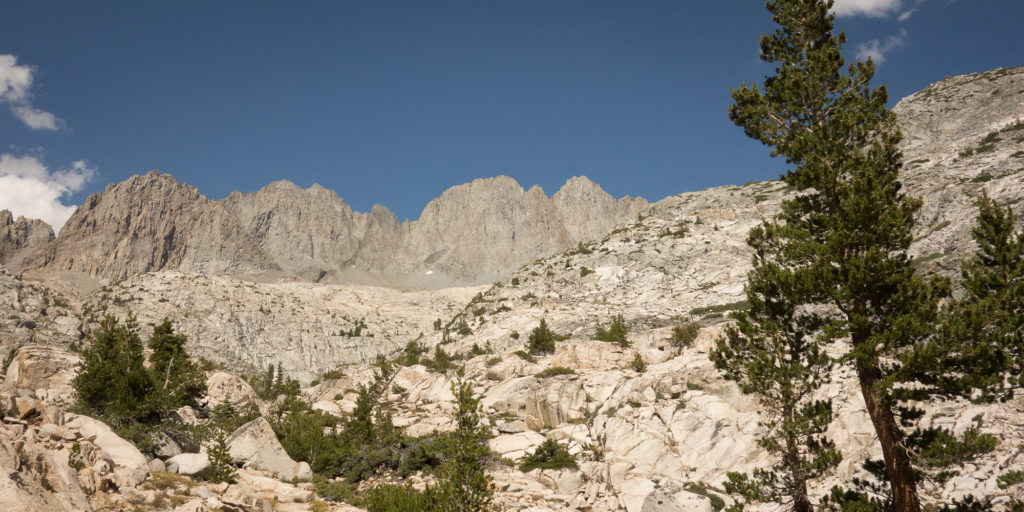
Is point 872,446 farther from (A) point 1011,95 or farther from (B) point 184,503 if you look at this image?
(A) point 1011,95

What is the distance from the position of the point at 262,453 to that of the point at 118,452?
9063 millimetres

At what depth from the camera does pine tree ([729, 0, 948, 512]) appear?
39.4ft

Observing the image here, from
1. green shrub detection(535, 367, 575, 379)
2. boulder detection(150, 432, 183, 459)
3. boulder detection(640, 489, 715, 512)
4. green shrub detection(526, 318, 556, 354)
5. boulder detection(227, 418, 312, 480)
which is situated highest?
green shrub detection(526, 318, 556, 354)

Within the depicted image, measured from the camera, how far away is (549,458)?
25.2 m

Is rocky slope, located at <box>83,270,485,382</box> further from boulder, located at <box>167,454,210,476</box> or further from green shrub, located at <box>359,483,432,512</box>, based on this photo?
green shrub, located at <box>359,483,432,512</box>

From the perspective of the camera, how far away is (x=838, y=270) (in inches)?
508

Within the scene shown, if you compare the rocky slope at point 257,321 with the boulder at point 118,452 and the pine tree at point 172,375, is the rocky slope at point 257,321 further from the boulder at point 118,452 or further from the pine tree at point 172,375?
the boulder at point 118,452

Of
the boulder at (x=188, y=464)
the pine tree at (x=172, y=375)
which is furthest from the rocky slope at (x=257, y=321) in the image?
the boulder at (x=188, y=464)

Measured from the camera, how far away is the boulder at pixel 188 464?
1845 centimetres

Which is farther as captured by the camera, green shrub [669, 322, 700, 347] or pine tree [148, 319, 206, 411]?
green shrub [669, 322, 700, 347]

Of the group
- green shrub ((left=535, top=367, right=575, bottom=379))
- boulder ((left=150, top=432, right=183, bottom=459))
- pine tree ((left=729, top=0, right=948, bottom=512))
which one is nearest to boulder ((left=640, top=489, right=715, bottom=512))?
pine tree ((left=729, top=0, right=948, bottom=512))

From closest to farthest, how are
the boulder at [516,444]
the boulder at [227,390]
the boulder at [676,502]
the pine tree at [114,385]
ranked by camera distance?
the boulder at [676,502] → the pine tree at [114,385] → the boulder at [516,444] → the boulder at [227,390]

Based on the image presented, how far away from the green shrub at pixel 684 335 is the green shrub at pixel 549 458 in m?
16.9

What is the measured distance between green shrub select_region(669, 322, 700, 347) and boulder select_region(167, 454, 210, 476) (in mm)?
32464
